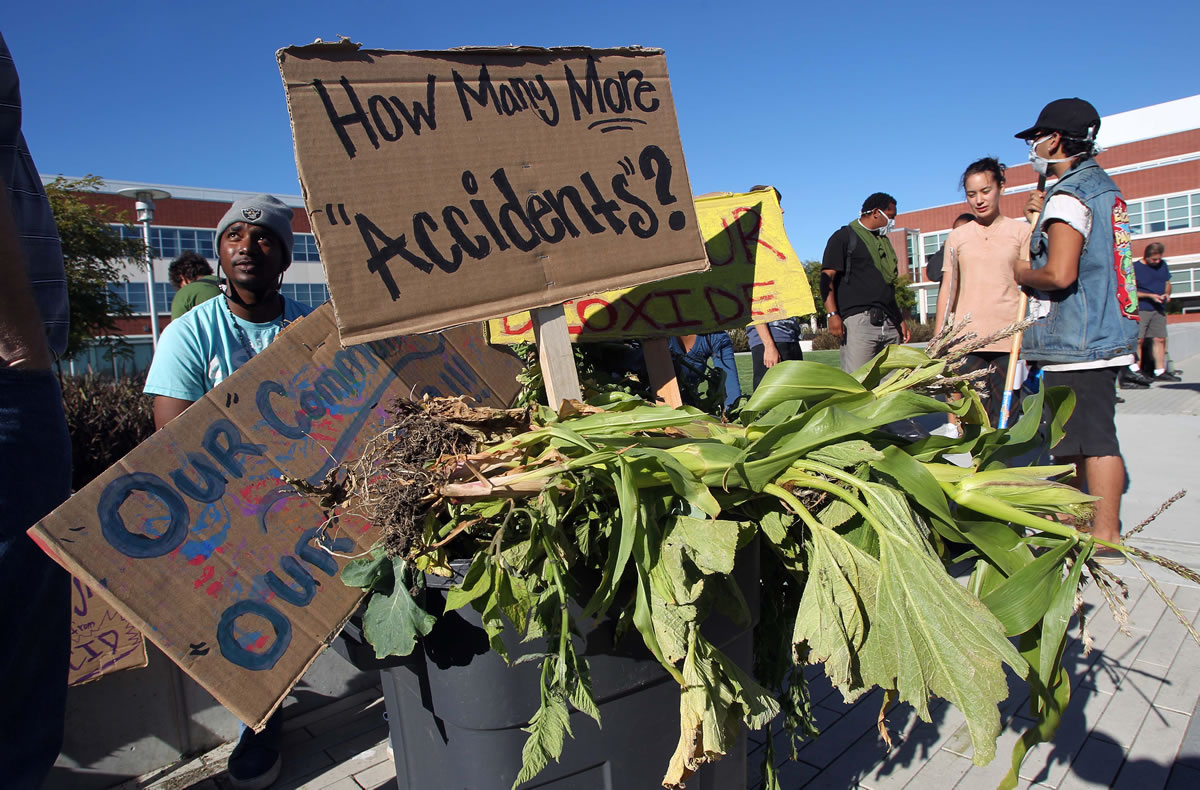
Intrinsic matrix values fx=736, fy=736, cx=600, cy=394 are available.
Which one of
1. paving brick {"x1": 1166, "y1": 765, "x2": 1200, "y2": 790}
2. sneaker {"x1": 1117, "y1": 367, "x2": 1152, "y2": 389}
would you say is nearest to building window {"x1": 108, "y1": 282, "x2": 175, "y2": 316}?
sneaker {"x1": 1117, "y1": 367, "x2": 1152, "y2": 389}

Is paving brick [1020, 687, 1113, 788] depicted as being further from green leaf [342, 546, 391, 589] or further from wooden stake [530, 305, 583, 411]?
green leaf [342, 546, 391, 589]

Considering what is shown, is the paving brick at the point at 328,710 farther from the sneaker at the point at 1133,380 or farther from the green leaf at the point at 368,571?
the sneaker at the point at 1133,380

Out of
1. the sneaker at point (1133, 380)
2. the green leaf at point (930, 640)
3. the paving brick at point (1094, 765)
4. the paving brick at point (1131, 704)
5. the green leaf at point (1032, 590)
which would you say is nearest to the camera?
the green leaf at point (930, 640)

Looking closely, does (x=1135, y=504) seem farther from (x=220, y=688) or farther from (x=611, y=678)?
(x=220, y=688)

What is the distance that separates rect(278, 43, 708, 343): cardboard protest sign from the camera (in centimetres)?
165

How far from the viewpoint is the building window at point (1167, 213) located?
42562 mm

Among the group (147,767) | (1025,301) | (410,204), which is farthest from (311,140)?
(1025,301)

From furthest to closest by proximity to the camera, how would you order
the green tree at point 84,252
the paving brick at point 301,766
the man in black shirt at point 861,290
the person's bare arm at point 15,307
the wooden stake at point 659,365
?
the green tree at point 84,252 → the man in black shirt at point 861,290 → the paving brick at point 301,766 → the wooden stake at point 659,365 → the person's bare arm at point 15,307

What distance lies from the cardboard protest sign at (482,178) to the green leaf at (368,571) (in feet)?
1.64

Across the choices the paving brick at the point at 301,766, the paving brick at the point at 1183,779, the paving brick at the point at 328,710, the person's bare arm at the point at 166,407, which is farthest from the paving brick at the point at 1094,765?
the person's bare arm at the point at 166,407

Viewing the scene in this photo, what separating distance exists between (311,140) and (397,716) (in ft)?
4.26

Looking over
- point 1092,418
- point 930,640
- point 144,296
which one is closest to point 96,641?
point 930,640

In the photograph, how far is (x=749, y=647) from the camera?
5.43ft

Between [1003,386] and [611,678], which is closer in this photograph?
[611,678]
